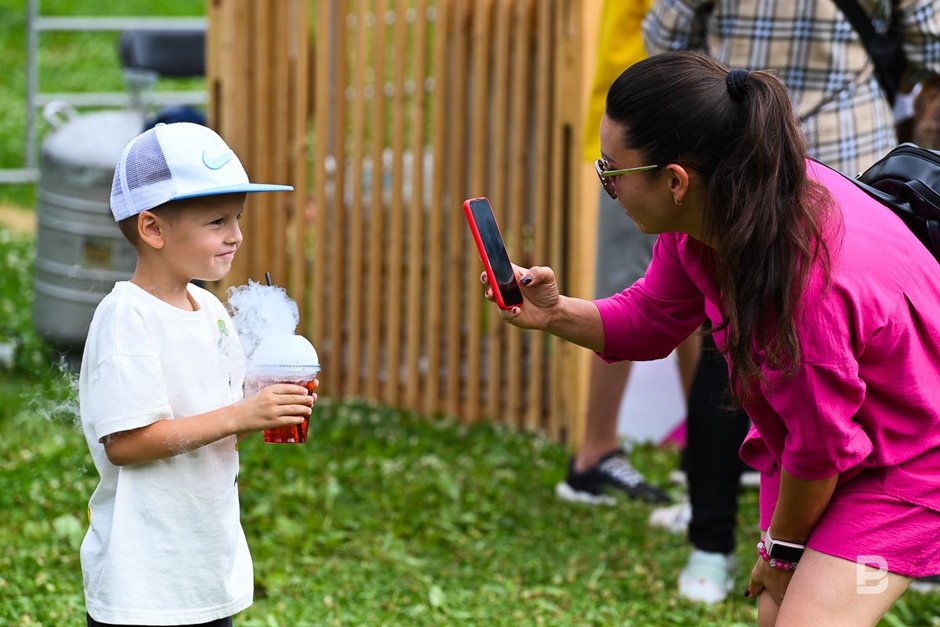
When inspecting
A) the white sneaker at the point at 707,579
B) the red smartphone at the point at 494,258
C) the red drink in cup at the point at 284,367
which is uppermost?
the red smartphone at the point at 494,258

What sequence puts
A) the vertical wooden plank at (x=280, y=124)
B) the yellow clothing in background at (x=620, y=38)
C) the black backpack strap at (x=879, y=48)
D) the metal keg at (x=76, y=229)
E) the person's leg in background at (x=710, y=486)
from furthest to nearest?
the metal keg at (x=76, y=229) → the vertical wooden plank at (x=280, y=124) → the yellow clothing in background at (x=620, y=38) → the person's leg in background at (x=710, y=486) → the black backpack strap at (x=879, y=48)

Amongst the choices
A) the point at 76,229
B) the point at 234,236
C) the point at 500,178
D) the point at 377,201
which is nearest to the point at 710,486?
the point at 234,236

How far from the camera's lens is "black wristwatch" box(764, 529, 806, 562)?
271 centimetres

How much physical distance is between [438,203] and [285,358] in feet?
11.2

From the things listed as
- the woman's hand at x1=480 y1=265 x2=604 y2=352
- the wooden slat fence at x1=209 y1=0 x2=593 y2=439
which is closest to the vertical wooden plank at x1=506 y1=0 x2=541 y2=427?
the wooden slat fence at x1=209 y1=0 x2=593 y2=439

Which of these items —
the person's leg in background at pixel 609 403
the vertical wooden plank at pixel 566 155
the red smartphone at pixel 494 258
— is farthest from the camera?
the vertical wooden plank at pixel 566 155

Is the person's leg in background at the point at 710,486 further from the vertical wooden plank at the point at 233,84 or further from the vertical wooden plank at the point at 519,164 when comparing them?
the vertical wooden plank at the point at 233,84

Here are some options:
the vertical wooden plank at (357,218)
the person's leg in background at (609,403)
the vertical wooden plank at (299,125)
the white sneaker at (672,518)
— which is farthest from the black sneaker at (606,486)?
the vertical wooden plank at (299,125)

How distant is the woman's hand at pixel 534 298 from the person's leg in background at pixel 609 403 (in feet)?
6.66

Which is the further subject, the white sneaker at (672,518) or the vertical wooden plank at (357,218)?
the vertical wooden plank at (357,218)

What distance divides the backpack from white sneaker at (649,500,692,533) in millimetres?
2289

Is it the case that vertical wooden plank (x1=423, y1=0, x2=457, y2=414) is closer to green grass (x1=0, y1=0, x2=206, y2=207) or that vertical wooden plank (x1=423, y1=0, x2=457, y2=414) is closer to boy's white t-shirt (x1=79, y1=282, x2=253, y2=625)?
boy's white t-shirt (x1=79, y1=282, x2=253, y2=625)

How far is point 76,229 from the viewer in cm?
633

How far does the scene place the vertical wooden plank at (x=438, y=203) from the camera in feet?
19.2
